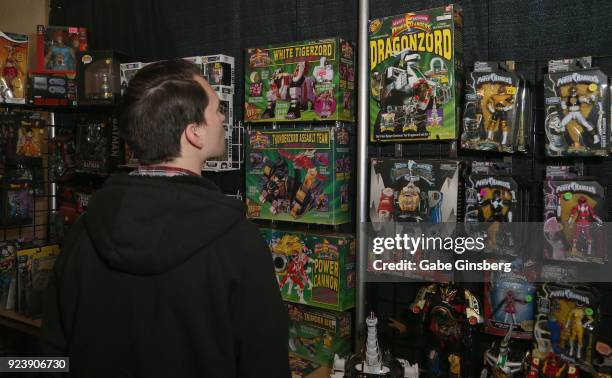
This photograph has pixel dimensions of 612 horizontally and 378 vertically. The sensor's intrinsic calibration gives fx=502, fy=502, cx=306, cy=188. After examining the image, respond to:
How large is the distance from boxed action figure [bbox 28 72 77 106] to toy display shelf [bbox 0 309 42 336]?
136 cm

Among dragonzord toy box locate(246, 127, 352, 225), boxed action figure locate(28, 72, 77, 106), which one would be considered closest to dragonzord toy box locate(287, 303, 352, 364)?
dragonzord toy box locate(246, 127, 352, 225)

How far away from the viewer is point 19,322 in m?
3.17

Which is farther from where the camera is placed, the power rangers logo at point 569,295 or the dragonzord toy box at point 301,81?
the dragonzord toy box at point 301,81

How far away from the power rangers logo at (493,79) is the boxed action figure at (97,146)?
220 centimetres

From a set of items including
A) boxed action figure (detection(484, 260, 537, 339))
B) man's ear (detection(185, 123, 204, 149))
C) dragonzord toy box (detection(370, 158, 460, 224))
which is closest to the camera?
man's ear (detection(185, 123, 204, 149))

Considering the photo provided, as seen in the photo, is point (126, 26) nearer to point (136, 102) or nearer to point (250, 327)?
point (136, 102)

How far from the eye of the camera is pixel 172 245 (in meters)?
1.09

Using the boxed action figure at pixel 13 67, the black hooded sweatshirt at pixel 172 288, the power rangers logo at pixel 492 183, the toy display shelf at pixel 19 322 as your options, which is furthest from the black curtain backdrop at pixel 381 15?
the toy display shelf at pixel 19 322

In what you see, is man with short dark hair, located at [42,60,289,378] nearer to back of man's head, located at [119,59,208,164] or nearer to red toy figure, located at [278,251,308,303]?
back of man's head, located at [119,59,208,164]

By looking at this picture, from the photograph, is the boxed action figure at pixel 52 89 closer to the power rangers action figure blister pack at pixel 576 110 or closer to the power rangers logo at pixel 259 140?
the power rangers logo at pixel 259 140

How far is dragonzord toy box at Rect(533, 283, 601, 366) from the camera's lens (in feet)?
5.77

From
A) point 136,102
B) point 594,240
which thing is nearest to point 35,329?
point 136,102

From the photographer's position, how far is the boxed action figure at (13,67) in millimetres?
3176

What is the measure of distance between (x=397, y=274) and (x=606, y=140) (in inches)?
38.4
